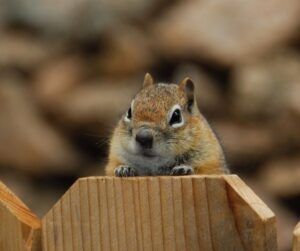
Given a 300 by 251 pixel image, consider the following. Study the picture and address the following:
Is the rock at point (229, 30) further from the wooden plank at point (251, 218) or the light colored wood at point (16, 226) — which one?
the wooden plank at point (251, 218)

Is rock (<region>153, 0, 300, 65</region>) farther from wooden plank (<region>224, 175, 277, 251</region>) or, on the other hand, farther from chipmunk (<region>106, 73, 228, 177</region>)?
wooden plank (<region>224, 175, 277, 251</region>)

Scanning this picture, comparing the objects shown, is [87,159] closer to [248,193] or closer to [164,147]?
[164,147]

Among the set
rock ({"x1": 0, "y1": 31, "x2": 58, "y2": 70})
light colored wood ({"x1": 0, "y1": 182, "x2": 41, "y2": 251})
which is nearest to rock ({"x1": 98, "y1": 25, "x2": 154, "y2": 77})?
rock ({"x1": 0, "y1": 31, "x2": 58, "y2": 70})

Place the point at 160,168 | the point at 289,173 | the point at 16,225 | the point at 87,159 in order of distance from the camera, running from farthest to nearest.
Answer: the point at 87,159
the point at 289,173
the point at 160,168
the point at 16,225

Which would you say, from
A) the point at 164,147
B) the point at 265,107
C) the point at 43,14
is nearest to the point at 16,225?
the point at 164,147

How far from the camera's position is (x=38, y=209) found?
737cm

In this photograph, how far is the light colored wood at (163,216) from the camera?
2441mm

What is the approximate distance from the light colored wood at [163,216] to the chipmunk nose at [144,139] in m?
0.87

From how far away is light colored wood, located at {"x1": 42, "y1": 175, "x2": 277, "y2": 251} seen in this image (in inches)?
96.1

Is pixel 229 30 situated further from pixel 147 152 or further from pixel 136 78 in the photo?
pixel 147 152

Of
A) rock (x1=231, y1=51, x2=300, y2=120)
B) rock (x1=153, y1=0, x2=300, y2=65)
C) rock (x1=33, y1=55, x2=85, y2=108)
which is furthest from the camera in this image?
rock (x1=33, y1=55, x2=85, y2=108)

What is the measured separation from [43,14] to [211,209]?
4.97 metres

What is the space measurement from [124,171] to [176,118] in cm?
62

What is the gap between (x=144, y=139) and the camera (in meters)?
3.52
